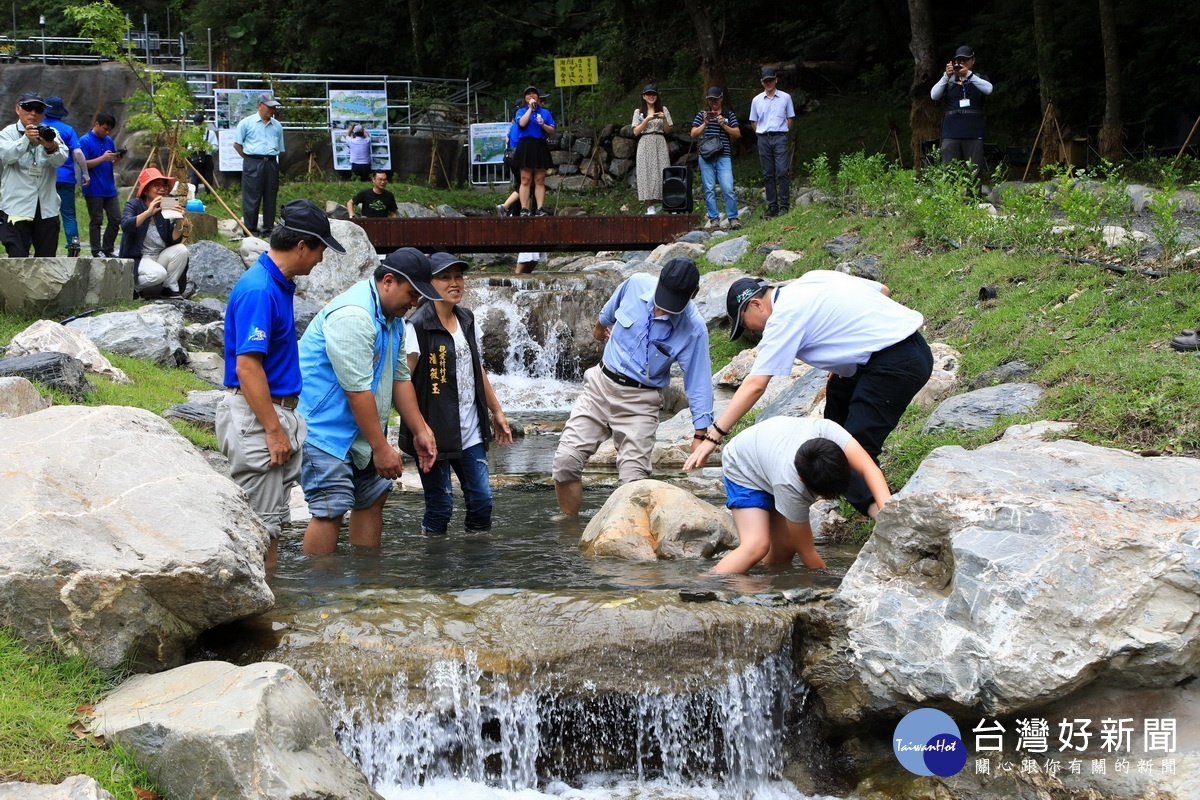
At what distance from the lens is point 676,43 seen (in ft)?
88.8

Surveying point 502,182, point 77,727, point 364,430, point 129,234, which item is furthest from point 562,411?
point 502,182

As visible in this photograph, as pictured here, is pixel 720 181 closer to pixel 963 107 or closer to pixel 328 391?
pixel 963 107

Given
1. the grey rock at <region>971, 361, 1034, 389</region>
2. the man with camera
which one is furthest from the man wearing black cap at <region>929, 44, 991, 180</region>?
the man with camera

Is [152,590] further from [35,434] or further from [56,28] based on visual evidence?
[56,28]

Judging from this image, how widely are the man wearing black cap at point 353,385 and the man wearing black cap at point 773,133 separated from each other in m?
10.4

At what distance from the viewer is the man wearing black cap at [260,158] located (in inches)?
600

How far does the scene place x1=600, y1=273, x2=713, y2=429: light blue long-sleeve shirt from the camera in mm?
6730

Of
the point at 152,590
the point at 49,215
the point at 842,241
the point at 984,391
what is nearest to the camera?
the point at 152,590

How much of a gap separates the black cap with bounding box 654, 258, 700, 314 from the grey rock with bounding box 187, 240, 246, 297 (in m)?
8.65

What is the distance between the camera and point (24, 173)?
10.6 meters

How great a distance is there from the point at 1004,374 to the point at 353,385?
451cm

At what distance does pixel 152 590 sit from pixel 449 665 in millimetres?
1228

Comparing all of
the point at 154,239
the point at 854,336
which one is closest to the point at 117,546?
the point at 854,336

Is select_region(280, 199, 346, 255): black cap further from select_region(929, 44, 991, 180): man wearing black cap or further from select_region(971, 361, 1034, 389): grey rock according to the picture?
select_region(929, 44, 991, 180): man wearing black cap
